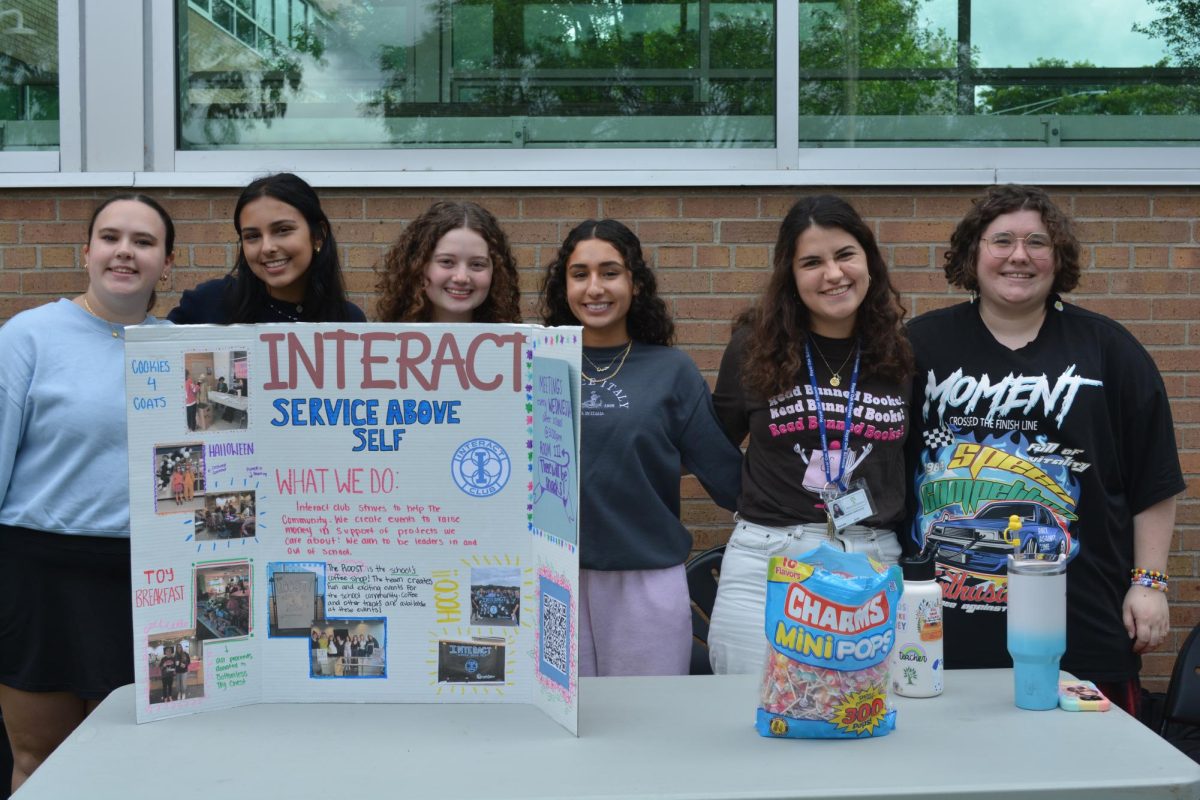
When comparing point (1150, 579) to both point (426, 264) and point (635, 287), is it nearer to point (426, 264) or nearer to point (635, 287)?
point (635, 287)

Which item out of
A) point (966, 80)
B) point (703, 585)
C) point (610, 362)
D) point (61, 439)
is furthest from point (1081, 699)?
point (966, 80)

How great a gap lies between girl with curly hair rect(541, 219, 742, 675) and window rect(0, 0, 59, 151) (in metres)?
2.34

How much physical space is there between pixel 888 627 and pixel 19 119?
12.3 ft

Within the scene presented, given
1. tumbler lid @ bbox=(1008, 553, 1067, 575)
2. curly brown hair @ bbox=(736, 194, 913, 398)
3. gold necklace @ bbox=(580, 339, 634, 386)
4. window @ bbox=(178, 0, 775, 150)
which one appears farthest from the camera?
window @ bbox=(178, 0, 775, 150)

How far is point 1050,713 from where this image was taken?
2.04m

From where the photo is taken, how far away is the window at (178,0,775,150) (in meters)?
4.16

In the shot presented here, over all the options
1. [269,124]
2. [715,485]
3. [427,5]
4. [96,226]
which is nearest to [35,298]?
[269,124]

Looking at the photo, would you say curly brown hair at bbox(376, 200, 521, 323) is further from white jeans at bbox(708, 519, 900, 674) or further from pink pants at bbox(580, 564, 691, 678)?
white jeans at bbox(708, 519, 900, 674)

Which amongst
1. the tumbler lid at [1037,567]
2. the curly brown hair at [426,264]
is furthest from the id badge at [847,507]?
the curly brown hair at [426,264]

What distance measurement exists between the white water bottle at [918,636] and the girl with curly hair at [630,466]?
0.85 meters

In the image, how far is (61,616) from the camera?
282 cm

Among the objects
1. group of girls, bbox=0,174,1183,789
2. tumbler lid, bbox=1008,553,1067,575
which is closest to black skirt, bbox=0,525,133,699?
group of girls, bbox=0,174,1183,789

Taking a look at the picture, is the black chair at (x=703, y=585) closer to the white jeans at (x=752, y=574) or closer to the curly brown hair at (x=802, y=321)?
the white jeans at (x=752, y=574)

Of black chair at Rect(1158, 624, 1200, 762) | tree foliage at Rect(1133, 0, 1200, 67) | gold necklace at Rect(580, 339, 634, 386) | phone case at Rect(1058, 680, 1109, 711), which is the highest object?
tree foliage at Rect(1133, 0, 1200, 67)
